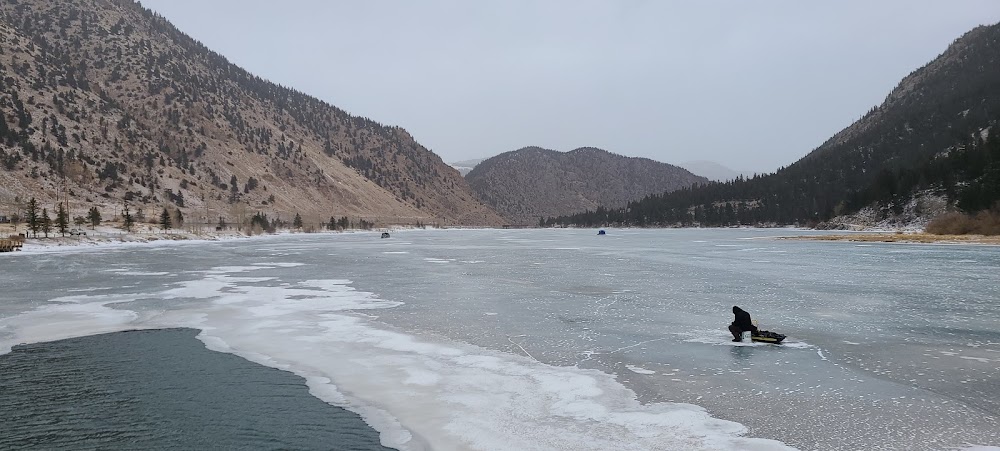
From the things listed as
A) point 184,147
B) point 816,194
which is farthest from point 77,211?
point 816,194

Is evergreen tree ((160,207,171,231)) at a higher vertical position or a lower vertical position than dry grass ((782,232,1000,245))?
higher

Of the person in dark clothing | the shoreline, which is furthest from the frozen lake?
the shoreline

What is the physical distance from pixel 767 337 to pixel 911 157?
15461cm

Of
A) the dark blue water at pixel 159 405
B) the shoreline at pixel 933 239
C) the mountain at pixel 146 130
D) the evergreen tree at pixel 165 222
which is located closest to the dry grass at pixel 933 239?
the shoreline at pixel 933 239

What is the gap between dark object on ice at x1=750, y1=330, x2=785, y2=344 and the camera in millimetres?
13489

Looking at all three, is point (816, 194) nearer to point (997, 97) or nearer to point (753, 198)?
point (753, 198)

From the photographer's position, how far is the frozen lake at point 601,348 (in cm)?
801

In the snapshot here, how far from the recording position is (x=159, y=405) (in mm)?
9109

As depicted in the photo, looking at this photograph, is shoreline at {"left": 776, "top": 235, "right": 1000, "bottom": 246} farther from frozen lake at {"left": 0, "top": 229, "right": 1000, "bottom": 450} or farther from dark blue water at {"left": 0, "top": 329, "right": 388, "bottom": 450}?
dark blue water at {"left": 0, "top": 329, "right": 388, "bottom": 450}

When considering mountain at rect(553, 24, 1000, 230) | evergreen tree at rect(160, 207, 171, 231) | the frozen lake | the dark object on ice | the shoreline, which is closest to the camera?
the frozen lake

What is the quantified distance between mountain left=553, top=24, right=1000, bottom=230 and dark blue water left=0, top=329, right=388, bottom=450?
301 feet

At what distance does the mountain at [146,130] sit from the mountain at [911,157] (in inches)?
4174

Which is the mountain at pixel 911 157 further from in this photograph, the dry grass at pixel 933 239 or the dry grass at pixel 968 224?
the dry grass at pixel 933 239

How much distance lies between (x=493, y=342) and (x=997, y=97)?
170604mm
